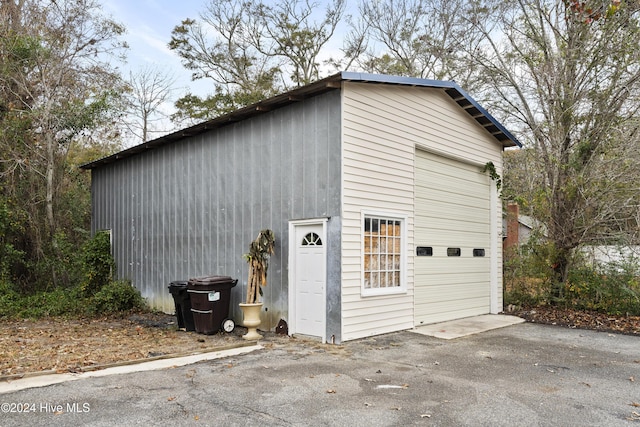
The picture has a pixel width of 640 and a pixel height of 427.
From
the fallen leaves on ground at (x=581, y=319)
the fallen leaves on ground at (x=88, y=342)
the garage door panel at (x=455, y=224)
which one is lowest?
the fallen leaves on ground at (x=581, y=319)

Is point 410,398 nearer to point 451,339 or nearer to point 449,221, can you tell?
point 451,339

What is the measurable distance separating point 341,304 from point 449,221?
381 cm

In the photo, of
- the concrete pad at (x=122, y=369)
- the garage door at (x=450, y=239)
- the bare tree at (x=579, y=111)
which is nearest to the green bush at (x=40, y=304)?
the concrete pad at (x=122, y=369)

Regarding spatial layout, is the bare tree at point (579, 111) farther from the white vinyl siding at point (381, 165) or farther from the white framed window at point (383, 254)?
the white framed window at point (383, 254)

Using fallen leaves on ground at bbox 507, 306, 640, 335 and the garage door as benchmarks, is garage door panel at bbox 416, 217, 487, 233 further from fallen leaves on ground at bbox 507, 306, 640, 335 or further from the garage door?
fallen leaves on ground at bbox 507, 306, 640, 335

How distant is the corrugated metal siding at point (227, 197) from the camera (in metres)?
7.86

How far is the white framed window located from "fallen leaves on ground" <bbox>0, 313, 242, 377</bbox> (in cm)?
240

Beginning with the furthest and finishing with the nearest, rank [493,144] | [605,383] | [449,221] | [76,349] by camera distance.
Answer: [493,144] → [449,221] → [76,349] → [605,383]

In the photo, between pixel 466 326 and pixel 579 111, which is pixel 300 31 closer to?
pixel 579 111

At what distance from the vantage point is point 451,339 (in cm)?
800

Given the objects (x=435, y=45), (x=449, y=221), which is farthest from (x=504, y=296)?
(x=435, y=45)

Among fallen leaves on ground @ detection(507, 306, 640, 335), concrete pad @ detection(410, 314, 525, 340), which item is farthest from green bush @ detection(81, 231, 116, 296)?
fallen leaves on ground @ detection(507, 306, 640, 335)

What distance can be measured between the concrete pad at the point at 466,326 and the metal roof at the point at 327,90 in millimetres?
4101

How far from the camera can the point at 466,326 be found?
927 cm
